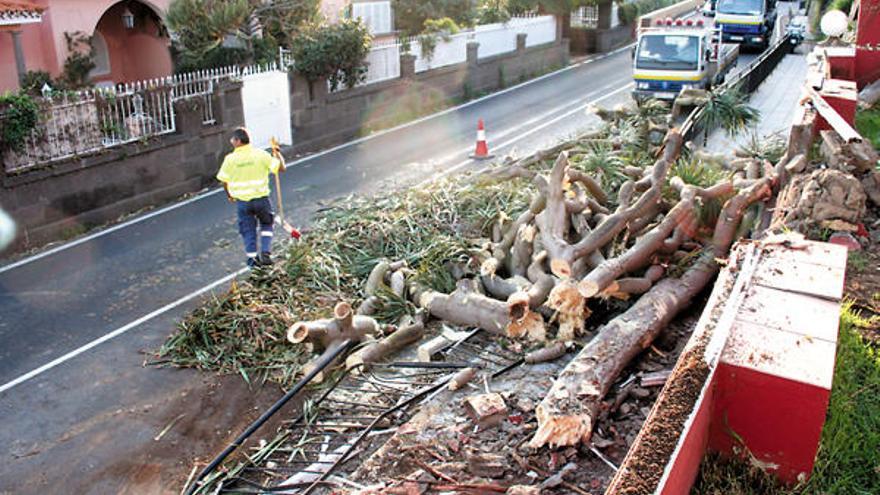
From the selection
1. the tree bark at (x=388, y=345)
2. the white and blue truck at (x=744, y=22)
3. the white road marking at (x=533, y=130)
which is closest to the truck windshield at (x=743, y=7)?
the white and blue truck at (x=744, y=22)

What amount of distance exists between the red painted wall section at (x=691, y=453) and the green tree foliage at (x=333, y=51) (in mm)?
14913

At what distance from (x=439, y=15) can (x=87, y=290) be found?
19.6 m

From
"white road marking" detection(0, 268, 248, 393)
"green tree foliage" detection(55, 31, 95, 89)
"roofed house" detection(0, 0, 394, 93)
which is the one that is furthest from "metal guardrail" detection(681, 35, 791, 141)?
"green tree foliage" detection(55, 31, 95, 89)

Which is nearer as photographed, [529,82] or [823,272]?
[823,272]

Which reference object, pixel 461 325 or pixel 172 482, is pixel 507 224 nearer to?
pixel 461 325

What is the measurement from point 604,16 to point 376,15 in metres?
11.5

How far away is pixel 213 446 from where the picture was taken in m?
6.98

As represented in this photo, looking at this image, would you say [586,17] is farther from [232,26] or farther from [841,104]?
[841,104]

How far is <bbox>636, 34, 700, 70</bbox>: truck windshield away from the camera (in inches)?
743

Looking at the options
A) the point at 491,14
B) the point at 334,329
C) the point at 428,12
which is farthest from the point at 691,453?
the point at 491,14

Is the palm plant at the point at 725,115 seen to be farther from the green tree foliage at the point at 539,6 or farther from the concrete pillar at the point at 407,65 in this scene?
the green tree foliage at the point at 539,6

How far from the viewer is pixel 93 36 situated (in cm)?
2025

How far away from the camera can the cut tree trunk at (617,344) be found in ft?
17.6

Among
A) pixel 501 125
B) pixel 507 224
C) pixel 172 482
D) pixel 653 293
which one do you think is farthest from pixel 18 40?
pixel 653 293
